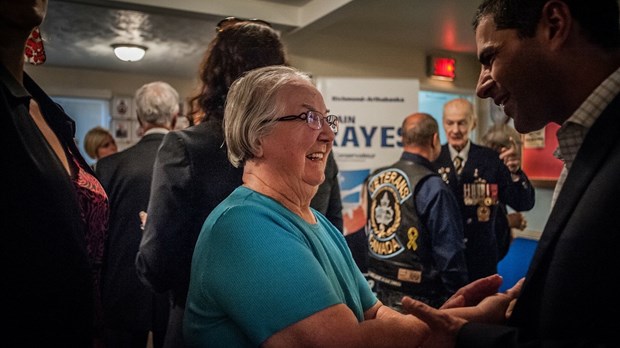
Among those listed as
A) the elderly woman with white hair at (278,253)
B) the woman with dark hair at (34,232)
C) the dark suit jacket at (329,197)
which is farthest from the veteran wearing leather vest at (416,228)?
the woman with dark hair at (34,232)

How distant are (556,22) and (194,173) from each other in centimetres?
90

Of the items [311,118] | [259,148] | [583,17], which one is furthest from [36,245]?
[583,17]

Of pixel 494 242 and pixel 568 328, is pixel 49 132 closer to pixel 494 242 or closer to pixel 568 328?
pixel 568 328

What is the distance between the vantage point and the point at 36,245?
0.81 m

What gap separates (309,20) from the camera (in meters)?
4.50

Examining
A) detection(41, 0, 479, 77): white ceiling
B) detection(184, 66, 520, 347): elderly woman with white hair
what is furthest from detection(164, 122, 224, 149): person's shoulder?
detection(41, 0, 479, 77): white ceiling

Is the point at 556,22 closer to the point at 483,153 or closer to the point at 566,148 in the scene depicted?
the point at 566,148

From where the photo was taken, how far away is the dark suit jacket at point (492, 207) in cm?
281

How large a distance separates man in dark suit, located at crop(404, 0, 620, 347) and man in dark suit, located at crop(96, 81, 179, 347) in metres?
1.41

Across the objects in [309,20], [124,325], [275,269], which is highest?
[309,20]

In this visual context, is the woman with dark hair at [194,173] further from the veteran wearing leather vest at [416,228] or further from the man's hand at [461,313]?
the veteran wearing leather vest at [416,228]

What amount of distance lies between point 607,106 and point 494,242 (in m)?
2.00

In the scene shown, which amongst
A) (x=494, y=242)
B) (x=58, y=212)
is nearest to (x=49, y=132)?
(x=58, y=212)

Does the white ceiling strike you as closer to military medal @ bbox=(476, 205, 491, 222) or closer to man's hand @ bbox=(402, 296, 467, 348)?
military medal @ bbox=(476, 205, 491, 222)
